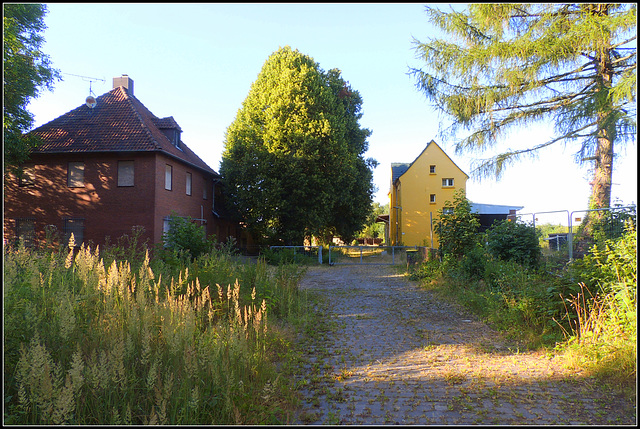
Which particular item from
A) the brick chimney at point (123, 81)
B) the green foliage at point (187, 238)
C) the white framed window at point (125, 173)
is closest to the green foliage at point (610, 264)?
the green foliage at point (187, 238)

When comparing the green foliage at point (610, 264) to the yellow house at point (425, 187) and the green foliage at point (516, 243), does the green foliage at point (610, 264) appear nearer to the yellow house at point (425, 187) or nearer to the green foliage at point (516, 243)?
the green foliage at point (516, 243)

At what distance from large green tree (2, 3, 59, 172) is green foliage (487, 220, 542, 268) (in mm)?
17152

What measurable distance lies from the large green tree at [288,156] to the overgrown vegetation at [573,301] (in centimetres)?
1521

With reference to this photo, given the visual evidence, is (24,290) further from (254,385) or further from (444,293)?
(444,293)

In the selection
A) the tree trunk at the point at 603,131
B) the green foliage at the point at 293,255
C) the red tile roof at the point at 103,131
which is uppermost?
the red tile roof at the point at 103,131

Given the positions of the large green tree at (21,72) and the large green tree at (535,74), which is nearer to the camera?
the large green tree at (535,74)

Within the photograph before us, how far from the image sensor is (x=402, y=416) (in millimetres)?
3781

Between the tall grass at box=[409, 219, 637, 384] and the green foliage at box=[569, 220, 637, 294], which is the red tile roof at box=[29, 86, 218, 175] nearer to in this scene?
the tall grass at box=[409, 219, 637, 384]

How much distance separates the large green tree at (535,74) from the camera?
27.8 ft

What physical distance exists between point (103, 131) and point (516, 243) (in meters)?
19.9

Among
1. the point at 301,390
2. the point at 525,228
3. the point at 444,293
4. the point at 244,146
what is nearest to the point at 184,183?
the point at 244,146

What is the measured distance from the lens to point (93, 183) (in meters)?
19.9

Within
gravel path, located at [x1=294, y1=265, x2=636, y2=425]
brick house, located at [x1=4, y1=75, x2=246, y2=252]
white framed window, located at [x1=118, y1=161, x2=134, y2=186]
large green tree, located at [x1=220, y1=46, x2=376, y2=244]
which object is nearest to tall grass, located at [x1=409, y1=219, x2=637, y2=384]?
gravel path, located at [x1=294, y1=265, x2=636, y2=425]

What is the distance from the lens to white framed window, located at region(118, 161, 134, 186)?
1983 centimetres
